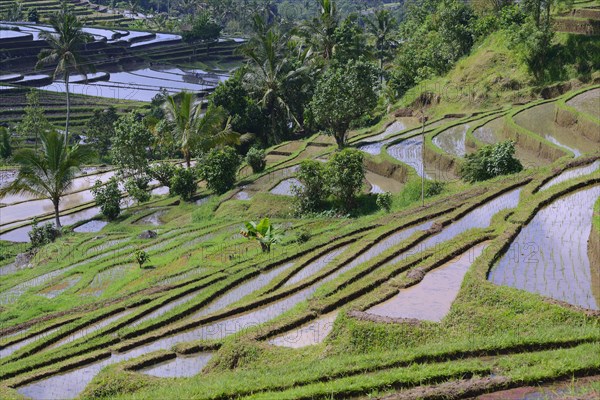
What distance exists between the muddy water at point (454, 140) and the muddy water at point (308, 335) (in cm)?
1417

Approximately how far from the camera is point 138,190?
3003 cm

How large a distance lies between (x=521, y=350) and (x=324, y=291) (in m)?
4.82

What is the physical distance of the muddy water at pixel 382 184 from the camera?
24.1 meters

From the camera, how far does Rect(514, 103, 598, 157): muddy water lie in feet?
78.6

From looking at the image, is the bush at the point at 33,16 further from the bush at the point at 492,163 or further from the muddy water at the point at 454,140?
the bush at the point at 492,163

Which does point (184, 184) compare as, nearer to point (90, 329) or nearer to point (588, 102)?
point (90, 329)

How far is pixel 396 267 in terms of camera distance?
47.0 feet

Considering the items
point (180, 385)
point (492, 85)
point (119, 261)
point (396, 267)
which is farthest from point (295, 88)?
point (180, 385)

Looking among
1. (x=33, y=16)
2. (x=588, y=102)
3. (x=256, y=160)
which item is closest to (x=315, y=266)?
(x=256, y=160)

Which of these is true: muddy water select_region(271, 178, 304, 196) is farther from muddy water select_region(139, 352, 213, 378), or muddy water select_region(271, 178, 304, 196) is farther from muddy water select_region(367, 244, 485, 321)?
muddy water select_region(139, 352, 213, 378)

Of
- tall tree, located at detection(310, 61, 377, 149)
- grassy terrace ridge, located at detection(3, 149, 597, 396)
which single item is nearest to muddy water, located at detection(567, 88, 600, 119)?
tall tree, located at detection(310, 61, 377, 149)

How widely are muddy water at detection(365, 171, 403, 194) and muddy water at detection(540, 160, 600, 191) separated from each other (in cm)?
566

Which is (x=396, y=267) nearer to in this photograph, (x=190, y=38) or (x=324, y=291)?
(x=324, y=291)

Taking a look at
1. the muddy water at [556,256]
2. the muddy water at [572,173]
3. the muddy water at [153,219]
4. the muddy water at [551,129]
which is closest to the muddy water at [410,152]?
the muddy water at [551,129]
